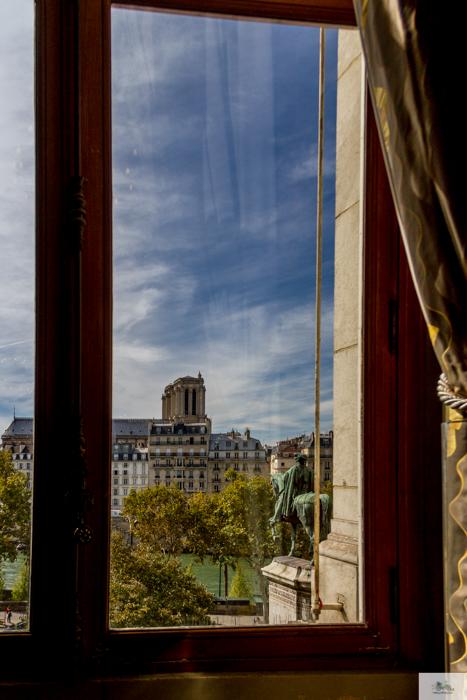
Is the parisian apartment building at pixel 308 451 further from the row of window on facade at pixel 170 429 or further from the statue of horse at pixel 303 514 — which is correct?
the row of window on facade at pixel 170 429

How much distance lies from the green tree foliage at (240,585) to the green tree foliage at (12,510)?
1.71ft

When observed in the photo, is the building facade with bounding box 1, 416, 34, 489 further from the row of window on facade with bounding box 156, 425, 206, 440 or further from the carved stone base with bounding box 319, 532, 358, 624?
the carved stone base with bounding box 319, 532, 358, 624

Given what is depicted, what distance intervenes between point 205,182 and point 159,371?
0.52 meters

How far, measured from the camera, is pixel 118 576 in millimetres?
1227

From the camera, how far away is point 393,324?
51.4 inches

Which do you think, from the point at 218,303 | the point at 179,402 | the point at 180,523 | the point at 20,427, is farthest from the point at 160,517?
the point at 218,303

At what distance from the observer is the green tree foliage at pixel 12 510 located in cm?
119

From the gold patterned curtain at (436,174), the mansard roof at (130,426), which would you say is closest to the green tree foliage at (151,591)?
the mansard roof at (130,426)

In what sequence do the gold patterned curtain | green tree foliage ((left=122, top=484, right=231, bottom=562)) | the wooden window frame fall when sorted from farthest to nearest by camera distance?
green tree foliage ((left=122, top=484, right=231, bottom=562))
the wooden window frame
the gold patterned curtain

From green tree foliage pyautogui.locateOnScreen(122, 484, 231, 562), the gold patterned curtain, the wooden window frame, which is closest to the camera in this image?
the gold patterned curtain

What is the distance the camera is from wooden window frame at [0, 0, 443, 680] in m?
1.16

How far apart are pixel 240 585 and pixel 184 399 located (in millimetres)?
505

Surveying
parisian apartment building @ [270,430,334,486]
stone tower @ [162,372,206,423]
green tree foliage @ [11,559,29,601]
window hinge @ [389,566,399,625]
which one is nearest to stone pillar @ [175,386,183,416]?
stone tower @ [162,372,206,423]

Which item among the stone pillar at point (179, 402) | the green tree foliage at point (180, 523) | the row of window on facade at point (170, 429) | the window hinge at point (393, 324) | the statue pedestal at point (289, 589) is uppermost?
the window hinge at point (393, 324)
